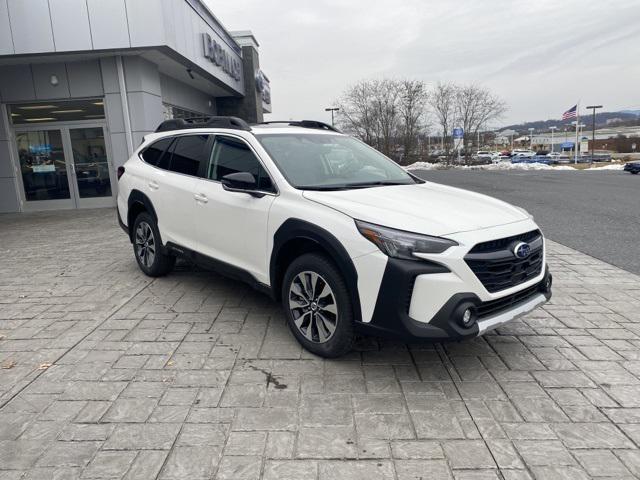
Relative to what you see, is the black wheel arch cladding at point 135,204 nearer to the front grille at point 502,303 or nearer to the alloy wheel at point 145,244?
the alloy wheel at point 145,244

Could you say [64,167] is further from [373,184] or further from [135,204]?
[373,184]

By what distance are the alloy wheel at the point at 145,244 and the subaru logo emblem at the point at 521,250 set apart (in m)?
4.07

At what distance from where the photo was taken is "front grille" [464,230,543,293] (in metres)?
3.09

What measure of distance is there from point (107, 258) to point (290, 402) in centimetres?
525

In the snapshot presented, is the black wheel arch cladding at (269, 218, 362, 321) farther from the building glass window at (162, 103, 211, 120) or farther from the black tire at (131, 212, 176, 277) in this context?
the building glass window at (162, 103, 211, 120)

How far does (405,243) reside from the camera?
9.99 ft

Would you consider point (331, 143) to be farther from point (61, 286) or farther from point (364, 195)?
point (61, 286)

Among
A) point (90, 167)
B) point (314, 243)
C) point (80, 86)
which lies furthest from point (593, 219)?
point (80, 86)

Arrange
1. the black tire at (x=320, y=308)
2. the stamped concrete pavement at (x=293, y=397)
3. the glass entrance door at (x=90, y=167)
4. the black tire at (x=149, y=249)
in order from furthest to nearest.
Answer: the glass entrance door at (x=90, y=167), the black tire at (x=149, y=249), the black tire at (x=320, y=308), the stamped concrete pavement at (x=293, y=397)

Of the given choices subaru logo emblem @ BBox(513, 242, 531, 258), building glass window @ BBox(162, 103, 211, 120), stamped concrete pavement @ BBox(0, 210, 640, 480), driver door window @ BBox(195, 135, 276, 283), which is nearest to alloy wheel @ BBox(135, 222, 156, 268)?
stamped concrete pavement @ BBox(0, 210, 640, 480)

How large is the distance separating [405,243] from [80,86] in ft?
40.7

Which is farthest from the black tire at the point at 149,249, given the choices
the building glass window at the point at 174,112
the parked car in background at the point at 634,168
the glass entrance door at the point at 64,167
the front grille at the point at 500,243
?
the parked car in background at the point at 634,168

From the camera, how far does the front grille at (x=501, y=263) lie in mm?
3090

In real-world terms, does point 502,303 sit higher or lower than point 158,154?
lower
